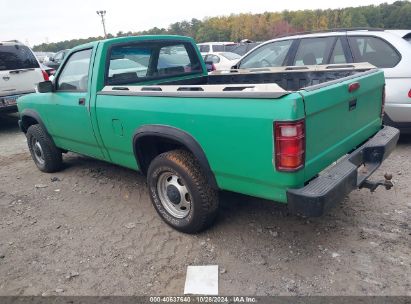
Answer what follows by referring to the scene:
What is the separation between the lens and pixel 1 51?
7.69 meters

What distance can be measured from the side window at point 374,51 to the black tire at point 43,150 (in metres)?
4.47

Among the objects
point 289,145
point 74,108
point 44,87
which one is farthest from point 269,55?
point 289,145

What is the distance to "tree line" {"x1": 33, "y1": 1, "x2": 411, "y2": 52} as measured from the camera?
6106cm

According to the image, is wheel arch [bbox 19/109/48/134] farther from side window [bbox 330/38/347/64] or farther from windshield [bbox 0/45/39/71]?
side window [bbox 330/38/347/64]

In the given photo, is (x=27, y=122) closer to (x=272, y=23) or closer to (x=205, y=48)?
(x=205, y=48)

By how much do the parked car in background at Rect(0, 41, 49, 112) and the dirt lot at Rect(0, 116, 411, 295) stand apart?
400 centimetres

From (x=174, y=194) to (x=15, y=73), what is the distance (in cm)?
620

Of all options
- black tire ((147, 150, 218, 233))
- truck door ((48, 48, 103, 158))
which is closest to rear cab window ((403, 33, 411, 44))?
black tire ((147, 150, 218, 233))

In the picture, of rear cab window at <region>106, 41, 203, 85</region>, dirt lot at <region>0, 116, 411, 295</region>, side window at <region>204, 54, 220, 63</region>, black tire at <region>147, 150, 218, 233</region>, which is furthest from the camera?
side window at <region>204, 54, 220, 63</region>

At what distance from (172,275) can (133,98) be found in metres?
1.59

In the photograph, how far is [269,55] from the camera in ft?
20.3

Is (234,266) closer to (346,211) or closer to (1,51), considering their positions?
(346,211)

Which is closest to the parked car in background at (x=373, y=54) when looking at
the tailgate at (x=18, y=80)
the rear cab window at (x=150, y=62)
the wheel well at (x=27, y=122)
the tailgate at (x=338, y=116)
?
the tailgate at (x=338, y=116)

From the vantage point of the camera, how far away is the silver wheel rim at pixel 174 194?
3324mm
